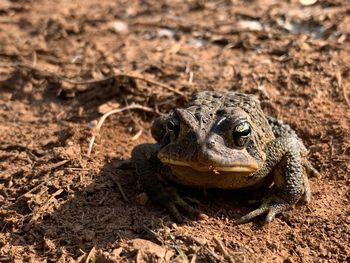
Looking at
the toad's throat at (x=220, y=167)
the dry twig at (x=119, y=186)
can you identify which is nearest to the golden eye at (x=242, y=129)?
the toad's throat at (x=220, y=167)

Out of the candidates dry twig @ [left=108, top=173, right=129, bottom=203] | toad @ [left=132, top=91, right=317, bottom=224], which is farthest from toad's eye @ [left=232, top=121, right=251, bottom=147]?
dry twig @ [left=108, top=173, right=129, bottom=203]

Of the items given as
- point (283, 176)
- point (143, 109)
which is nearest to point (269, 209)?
point (283, 176)

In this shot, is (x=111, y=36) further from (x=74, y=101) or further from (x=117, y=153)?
(x=117, y=153)

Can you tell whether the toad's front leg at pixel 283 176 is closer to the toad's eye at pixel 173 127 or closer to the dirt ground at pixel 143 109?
the dirt ground at pixel 143 109

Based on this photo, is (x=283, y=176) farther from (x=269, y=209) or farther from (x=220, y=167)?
(x=220, y=167)

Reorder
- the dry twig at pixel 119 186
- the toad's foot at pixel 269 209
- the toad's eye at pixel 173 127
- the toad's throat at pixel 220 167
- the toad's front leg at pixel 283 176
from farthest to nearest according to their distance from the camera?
the dry twig at pixel 119 186, the toad's front leg at pixel 283 176, the toad's foot at pixel 269 209, the toad's eye at pixel 173 127, the toad's throat at pixel 220 167

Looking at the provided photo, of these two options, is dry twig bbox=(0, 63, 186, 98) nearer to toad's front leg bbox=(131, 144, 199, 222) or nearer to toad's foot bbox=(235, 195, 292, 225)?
toad's front leg bbox=(131, 144, 199, 222)
